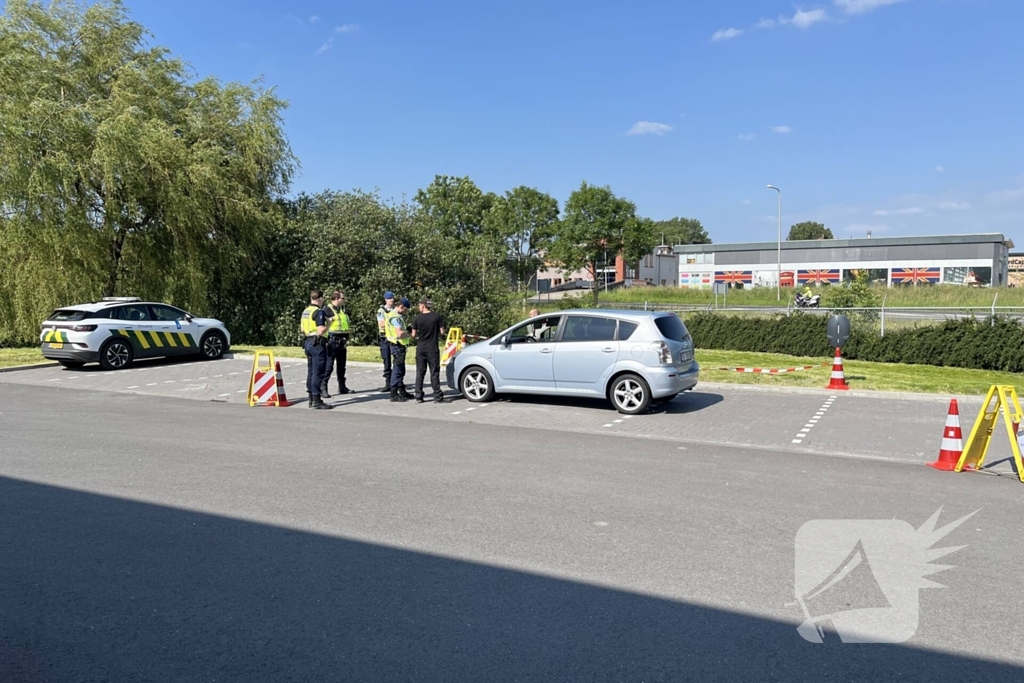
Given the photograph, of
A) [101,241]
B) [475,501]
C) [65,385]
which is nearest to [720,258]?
[101,241]

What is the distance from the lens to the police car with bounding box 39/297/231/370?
55.7 feet

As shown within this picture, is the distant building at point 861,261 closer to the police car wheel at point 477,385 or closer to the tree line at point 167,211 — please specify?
the tree line at point 167,211

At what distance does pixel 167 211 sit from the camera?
22000 millimetres

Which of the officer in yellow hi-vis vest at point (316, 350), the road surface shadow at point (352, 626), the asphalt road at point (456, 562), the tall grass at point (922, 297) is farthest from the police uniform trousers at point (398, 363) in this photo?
the tall grass at point (922, 297)

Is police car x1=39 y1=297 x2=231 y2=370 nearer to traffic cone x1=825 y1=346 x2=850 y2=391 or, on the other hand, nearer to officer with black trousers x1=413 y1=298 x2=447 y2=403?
officer with black trousers x1=413 y1=298 x2=447 y2=403

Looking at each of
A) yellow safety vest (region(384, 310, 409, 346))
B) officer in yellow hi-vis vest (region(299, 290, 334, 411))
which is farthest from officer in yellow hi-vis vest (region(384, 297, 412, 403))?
officer in yellow hi-vis vest (region(299, 290, 334, 411))

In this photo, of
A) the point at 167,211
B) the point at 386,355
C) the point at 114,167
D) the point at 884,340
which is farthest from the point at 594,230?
the point at 386,355

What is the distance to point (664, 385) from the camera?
1163 centimetres

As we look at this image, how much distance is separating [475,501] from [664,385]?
225 inches

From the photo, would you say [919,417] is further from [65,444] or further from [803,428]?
[65,444]

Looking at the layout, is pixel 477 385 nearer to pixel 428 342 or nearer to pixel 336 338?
pixel 428 342

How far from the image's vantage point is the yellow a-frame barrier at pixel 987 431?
308 inches

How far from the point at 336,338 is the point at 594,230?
42956mm

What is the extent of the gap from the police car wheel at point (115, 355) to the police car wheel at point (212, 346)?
1934 mm
